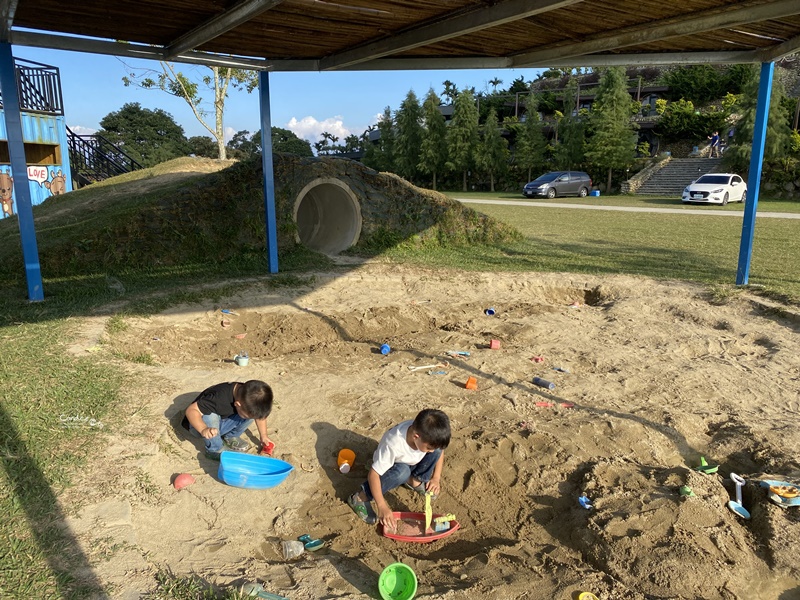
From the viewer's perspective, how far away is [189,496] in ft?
12.3

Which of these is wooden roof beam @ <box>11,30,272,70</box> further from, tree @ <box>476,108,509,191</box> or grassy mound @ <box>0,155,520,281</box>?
tree @ <box>476,108,509,191</box>

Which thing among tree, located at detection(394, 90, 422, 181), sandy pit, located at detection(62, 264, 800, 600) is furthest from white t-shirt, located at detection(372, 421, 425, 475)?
tree, located at detection(394, 90, 422, 181)

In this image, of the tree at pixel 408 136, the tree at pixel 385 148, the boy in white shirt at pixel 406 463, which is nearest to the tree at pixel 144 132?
the tree at pixel 385 148

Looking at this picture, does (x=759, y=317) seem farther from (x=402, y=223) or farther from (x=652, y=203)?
(x=652, y=203)

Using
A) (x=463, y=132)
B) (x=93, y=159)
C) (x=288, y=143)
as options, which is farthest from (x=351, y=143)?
A: (x=93, y=159)

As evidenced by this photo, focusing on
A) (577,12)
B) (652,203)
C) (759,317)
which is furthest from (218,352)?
(652,203)

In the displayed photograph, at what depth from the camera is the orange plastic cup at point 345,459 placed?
420 cm

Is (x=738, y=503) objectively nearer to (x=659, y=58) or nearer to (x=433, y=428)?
(x=433, y=428)

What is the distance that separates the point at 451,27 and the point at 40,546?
228 inches

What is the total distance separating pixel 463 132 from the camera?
43.8 m

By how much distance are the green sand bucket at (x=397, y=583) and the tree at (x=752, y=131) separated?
33.6 m

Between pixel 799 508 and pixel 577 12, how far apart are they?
16.1ft

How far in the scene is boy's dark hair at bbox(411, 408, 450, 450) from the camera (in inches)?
140

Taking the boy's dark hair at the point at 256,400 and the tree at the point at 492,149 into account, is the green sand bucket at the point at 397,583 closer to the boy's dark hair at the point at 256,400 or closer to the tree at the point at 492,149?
the boy's dark hair at the point at 256,400
